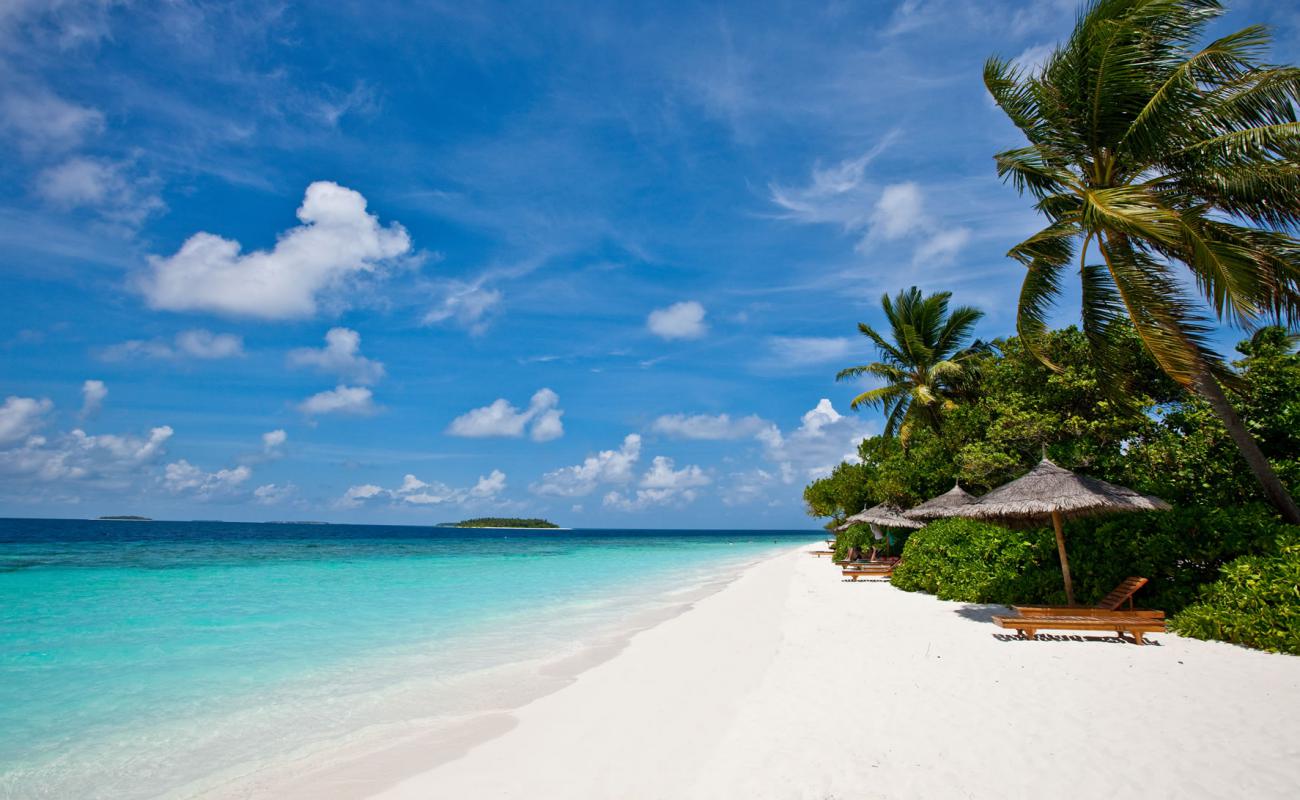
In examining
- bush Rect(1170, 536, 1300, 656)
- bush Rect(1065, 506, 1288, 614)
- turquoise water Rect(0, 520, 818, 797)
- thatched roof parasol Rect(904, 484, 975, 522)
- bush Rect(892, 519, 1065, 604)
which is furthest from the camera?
thatched roof parasol Rect(904, 484, 975, 522)

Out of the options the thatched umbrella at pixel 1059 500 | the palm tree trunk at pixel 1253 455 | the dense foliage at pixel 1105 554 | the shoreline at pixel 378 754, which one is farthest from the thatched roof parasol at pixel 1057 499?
the shoreline at pixel 378 754

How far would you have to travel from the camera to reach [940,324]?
20344 millimetres

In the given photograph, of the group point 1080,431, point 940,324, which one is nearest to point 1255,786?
point 1080,431

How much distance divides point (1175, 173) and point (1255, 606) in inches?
211

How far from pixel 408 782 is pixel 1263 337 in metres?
12.7

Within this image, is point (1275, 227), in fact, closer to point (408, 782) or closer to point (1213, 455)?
point (1213, 455)

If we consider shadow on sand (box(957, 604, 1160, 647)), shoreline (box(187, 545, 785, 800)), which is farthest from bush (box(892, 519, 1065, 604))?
shoreline (box(187, 545, 785, 800))

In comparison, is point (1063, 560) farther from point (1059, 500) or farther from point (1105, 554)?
point (1059, 500)

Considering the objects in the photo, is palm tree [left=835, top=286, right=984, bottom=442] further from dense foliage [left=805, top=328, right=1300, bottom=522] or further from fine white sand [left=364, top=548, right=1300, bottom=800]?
fine white sand [left=364, top=548, right=1300, bottom=800]

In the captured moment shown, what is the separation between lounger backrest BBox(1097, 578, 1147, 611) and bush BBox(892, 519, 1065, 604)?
1.53 metres

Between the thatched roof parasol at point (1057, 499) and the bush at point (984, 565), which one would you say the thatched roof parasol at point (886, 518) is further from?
the thatched roof parasol at point (1057, 499)

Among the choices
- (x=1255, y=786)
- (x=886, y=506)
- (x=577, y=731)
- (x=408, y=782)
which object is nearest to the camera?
(x=1255, y=786)

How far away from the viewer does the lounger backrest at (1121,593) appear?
7809 millimetres

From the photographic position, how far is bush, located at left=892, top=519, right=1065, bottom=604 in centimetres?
995
